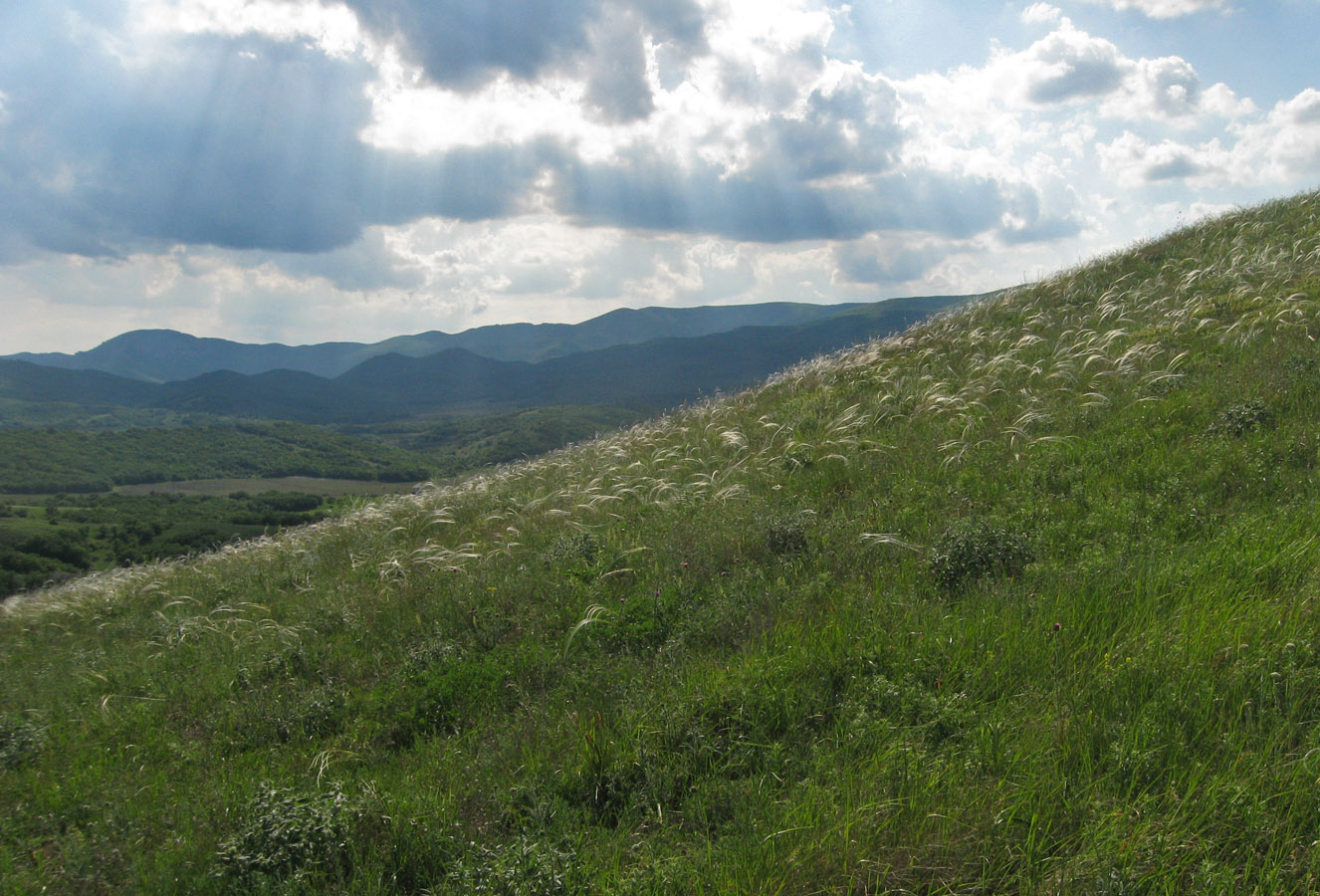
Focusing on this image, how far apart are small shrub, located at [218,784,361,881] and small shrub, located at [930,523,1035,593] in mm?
3900

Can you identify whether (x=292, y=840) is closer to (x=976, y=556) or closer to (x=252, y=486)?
(x=976, y=556)

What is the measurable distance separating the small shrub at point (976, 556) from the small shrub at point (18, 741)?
Answer: 21.2 feet

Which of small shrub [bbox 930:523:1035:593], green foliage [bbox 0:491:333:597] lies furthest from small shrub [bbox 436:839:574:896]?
green foliage [bbox 0:491:333:597]

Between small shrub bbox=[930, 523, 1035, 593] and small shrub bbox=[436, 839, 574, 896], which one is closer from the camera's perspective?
small shrub bbox=[436, 839, 574, 896]

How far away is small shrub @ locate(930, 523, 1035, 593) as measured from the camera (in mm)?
5047

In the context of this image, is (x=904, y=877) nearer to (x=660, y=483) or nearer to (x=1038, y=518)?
(x=1038, y=518)

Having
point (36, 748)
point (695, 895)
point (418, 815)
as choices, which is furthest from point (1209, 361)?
point (36, 748)

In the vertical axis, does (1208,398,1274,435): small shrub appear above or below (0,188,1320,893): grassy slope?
above

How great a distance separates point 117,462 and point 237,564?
217m

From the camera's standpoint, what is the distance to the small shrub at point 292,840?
3.21 m

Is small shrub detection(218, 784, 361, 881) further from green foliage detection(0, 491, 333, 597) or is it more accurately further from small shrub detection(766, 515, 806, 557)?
green foliage detection(0, 491, 333, 597)

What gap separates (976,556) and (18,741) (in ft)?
22.8

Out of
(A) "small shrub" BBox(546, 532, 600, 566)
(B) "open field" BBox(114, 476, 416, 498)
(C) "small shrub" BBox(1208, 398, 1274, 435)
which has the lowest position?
(B) "open field" BBox(114, 476, 416, 498)

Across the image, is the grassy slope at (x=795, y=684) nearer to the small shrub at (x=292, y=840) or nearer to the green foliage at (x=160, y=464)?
the small shrub at (x=292, y=840)
